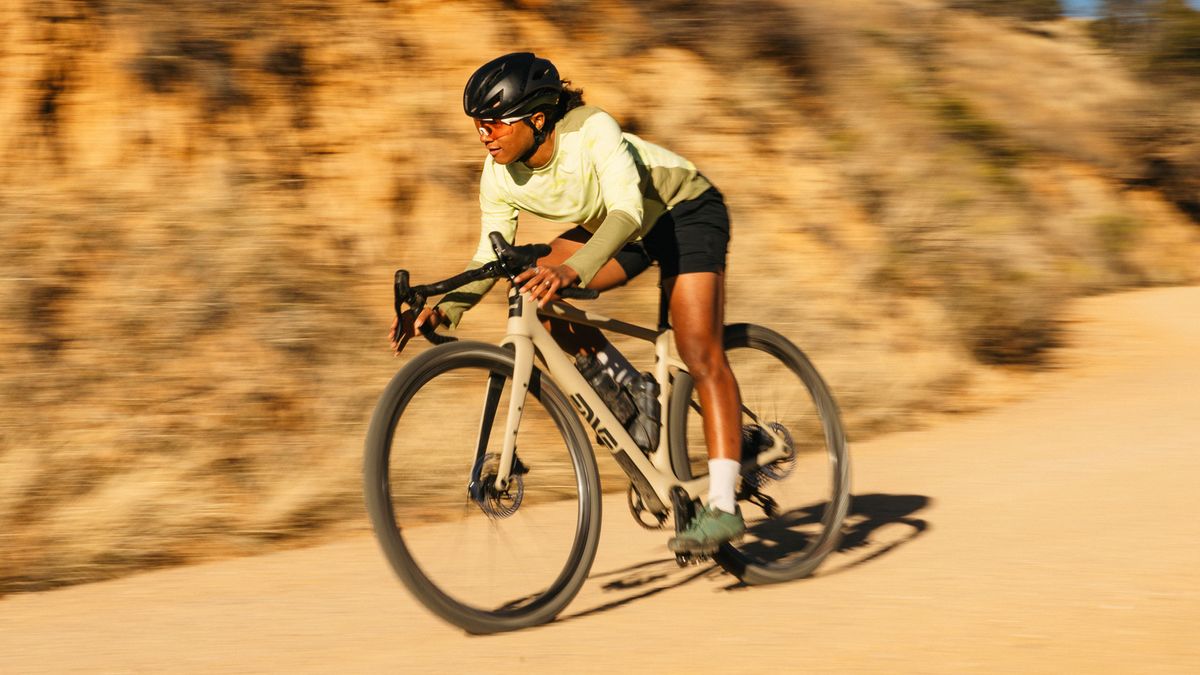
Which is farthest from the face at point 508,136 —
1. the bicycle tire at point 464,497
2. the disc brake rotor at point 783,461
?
the disc brake rotor at point 783,461

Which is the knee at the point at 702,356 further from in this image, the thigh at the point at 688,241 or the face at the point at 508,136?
the face at the point at 508,136

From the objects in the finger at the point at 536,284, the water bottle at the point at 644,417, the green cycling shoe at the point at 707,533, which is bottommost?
the green cycling shoe at the point at 707,533

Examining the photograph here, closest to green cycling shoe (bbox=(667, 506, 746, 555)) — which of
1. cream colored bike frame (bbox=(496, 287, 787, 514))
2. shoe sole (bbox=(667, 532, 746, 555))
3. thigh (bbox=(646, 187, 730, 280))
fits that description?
shoe sole (bbox=(667, 532, 746, 555))

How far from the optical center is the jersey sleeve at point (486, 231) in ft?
15.4

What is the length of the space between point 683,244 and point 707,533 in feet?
3.46

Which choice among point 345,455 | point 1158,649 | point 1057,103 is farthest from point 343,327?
point 1057,103

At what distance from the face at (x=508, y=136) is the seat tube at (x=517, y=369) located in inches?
18.4

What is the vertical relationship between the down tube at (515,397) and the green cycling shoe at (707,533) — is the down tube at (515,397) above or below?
above

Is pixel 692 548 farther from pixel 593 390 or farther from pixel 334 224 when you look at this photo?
pixel 334 224

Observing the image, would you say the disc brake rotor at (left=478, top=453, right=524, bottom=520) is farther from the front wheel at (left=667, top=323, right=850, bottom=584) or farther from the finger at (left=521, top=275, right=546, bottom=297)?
the front wheel at (left=667, top=323, right=850, bottom=584)

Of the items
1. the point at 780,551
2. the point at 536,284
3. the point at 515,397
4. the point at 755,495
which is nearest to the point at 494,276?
the point at 536,284

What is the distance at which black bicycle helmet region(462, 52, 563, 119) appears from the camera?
4449 mm

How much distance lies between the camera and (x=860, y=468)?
7.44 m

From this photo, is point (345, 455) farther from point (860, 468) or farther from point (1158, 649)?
point (1158, 649)
